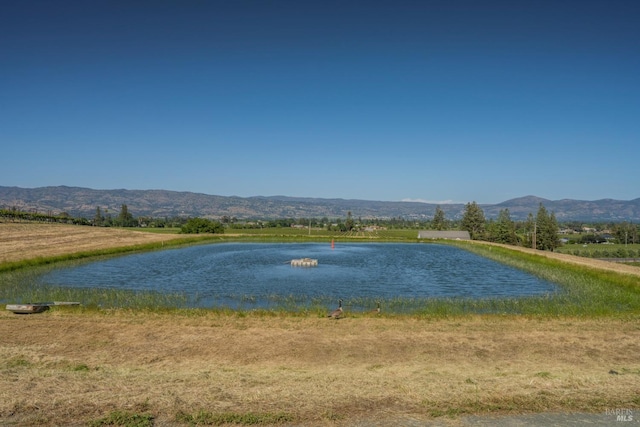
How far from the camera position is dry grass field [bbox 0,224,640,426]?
8.61 meters

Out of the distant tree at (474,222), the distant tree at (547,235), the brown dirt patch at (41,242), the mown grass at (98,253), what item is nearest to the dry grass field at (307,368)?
the mown grass at (98,253)

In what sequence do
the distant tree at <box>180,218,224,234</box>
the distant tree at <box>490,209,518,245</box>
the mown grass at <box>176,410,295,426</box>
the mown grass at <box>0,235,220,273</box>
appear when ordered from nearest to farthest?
the mown grass at <box>176,410,295,426</box>, the mown grass at <box>0,235,220,273</box>, the distant tree at <box>180,218,224,234</box>, the distant tree at <box>490,209,518,245</box>

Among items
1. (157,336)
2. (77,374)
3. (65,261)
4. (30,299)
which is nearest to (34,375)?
(77,374)

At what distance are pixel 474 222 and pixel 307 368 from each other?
113m

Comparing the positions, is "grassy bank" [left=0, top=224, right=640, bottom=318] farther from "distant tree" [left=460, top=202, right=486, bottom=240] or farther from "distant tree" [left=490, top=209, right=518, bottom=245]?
"distant tree" [left=460, top=202, right=486, bottom=240]

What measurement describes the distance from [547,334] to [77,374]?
45.5ft

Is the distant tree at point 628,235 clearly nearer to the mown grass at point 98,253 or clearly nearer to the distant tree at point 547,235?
the distant tree at point 547,235

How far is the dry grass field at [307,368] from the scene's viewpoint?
339 inches

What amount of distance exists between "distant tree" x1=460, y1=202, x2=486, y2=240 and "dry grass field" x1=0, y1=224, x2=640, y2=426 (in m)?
101

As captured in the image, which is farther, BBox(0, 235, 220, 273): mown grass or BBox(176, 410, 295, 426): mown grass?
BBox(0, 235, 220, 273): mown grass

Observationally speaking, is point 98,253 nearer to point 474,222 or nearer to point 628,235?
point 474,222


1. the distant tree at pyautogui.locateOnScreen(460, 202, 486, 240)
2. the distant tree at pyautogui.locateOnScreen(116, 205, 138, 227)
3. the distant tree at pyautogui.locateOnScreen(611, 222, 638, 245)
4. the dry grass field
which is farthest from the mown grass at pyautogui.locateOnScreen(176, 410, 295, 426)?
the distant tree at pyautogui.locateOnScreen(611, 222, 638, 245)

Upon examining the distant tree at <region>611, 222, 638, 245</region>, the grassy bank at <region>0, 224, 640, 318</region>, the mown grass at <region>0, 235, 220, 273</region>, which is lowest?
the distant tree at <region>611, 222, 638, 245</region>

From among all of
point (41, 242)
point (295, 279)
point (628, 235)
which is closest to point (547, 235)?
point (628, 235)
